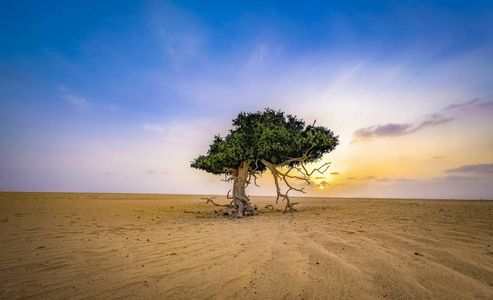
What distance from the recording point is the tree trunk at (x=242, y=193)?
13912 millimetres

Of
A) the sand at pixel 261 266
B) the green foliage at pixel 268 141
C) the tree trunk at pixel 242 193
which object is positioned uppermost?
the green foliage at pixel 268 141

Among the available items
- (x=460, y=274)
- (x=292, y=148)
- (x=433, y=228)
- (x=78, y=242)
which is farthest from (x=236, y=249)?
(x=292, y=148)

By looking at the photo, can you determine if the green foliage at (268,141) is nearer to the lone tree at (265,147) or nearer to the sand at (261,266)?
the lone tree at (265,147)

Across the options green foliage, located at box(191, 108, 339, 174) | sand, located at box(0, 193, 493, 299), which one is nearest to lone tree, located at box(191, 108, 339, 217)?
green foliage, located at box(191, 108, 339, 174)

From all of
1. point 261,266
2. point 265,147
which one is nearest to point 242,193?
point 265,147

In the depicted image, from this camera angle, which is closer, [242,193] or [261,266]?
[261,266]

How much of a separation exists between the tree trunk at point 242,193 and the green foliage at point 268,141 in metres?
0.64

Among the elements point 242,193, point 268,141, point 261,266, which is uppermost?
point 268,141

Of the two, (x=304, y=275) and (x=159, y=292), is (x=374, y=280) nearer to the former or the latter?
(x=304, y=275)

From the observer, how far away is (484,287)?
3.24 m

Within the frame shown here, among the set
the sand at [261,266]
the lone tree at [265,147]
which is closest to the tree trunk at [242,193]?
the lone tree at [265,147]

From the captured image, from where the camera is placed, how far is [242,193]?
14273mm

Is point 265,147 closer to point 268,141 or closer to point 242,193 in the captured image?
point 268,141

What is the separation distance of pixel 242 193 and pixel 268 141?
4126 millimetres
